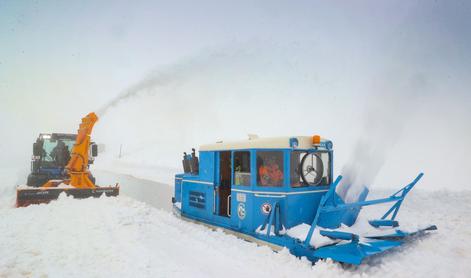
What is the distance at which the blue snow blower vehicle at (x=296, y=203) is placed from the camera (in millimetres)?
5699

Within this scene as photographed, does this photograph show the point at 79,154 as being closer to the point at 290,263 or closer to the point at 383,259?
the point at 290,263

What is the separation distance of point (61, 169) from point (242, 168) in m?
9.84

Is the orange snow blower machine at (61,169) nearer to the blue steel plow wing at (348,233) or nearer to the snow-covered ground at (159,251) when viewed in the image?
the snow-covered ground at (159,251)

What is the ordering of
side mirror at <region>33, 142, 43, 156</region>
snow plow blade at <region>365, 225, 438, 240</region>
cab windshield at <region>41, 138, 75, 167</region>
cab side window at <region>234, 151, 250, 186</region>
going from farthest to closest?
cab windshield at <region>41, 138, 75, 167</region>, side mirror at <region>33, 142, 43, 156</region>, cab side window at <region>234, 151, 250, 186</region>, snow plow blade at <region>365, 225, 438, 240</region>

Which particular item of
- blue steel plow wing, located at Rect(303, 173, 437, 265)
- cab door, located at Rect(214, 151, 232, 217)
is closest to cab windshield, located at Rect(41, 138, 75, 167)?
cab door, located at Rect(214, 151, 232, 217)

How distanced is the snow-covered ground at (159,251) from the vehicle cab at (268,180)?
0.66m

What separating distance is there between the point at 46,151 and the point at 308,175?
39.0 feet

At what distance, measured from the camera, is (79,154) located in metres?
11.6

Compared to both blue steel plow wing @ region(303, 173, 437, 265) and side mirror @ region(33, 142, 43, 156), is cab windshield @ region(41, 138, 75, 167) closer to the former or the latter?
side mirror @ region(33, 142, 43, 156)

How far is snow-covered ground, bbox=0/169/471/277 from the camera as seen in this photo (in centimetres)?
495

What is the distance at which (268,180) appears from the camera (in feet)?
21.3

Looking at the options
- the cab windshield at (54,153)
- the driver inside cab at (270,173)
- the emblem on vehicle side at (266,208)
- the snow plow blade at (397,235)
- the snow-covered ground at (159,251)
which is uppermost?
the cab windshield at (54,153)

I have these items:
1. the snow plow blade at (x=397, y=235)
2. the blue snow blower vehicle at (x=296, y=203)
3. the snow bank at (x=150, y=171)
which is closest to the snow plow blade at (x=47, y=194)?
the blue snow blower vehicle at (x=296, y=203)

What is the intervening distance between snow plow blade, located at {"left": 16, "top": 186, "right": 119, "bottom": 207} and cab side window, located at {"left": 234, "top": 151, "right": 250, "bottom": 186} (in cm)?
673
